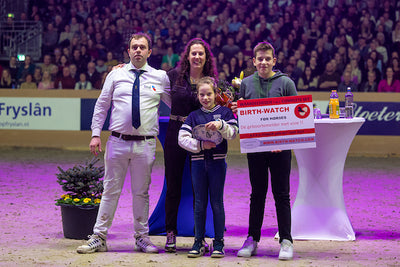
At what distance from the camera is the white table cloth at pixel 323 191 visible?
20.0ft

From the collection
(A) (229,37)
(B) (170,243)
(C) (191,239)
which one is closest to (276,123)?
(B) (170,243)

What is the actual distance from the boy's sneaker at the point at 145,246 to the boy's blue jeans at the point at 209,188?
1.58 ft

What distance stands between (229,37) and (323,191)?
10403mm

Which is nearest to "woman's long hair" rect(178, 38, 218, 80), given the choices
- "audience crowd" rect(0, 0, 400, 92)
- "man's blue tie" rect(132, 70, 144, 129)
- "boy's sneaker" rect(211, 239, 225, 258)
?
"man's blue tie" rect(132, 70, 144, 129)

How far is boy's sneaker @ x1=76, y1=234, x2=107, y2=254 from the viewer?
5.41 metres

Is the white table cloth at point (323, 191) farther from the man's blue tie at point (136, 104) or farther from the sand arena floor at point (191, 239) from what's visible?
the man's blue tie at point (136, 104)

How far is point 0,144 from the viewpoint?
47.3 ft

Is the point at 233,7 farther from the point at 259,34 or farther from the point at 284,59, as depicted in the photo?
the point at 284,59

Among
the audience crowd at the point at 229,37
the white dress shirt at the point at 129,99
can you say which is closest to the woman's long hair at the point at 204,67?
the white dress shirt at the point at 129,99

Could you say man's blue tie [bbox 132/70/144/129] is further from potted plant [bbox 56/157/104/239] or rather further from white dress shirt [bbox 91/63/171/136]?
potted plant [bbox 56/157/104/239]

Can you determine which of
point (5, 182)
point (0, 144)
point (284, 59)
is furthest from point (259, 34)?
point (5, 182)

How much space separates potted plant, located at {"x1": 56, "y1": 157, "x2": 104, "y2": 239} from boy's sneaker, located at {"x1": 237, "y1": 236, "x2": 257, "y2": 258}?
159 centimetres

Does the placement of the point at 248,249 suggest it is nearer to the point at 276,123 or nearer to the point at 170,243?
the point at 170,243

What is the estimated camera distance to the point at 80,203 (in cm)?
596
